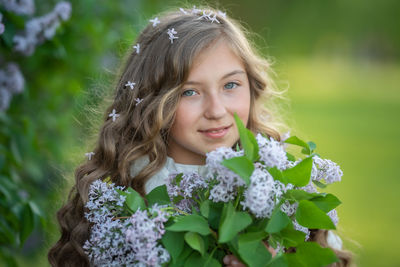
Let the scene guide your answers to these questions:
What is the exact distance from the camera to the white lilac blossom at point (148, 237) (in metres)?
1.38

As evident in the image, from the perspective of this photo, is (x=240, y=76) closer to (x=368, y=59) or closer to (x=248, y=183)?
(x=248, y=183)

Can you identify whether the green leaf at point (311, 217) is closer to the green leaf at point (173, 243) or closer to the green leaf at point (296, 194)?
the green leaf at point (296, 194)

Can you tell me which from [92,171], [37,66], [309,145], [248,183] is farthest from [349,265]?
[37,66]

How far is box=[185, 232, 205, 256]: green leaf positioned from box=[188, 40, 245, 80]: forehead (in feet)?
2.32

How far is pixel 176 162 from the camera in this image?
2082 millimetres

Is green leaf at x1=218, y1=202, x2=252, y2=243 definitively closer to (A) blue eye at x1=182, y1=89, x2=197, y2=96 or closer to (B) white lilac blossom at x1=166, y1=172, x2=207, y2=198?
(B) white lilac blossom at x1=166, y1=172, x2=207, y2=198

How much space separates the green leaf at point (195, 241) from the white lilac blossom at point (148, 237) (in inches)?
2.8

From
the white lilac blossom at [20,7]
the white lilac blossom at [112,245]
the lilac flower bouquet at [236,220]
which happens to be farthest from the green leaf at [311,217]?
the white lilac blossom at [20,7]

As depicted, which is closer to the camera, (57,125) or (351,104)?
(57,125)

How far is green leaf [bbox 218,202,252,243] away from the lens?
51.6 inches

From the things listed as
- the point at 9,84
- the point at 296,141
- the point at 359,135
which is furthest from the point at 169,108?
the point at 359,135

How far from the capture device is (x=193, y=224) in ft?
4.59

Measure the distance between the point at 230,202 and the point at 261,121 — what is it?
98 cm

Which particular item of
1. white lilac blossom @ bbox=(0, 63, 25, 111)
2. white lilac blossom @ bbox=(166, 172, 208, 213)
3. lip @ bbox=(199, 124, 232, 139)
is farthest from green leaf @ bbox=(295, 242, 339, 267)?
white lilac blossom @ bbox=(0, 63, 25, 111)
